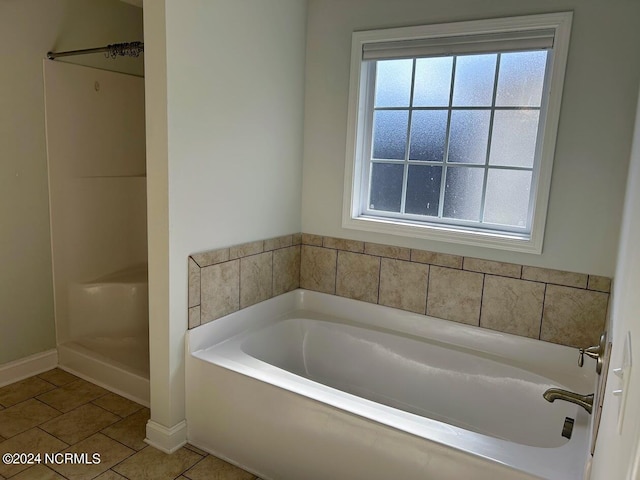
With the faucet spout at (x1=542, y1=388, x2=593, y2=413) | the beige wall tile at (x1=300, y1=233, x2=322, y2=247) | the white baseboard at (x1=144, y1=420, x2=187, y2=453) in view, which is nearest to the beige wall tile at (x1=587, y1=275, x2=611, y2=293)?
the faucet spout at (x1=542, y1=388, x2=593, y2=413)

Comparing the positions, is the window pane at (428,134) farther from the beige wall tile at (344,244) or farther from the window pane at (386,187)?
the beige wall tile at (344,244)

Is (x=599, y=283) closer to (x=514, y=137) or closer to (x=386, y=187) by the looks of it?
(x=514, y=137)

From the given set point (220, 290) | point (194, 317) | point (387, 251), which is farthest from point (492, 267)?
point (194, 317)

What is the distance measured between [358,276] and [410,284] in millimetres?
325

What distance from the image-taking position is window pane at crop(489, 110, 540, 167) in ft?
7.75

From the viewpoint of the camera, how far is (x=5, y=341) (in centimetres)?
278

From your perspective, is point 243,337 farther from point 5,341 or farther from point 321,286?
point 5,341

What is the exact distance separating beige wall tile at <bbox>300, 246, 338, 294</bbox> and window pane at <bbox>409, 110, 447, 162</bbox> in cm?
77

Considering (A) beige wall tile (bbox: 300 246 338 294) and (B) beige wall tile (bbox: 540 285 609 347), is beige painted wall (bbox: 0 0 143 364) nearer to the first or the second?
(A) beige wall tile (bbox: 300 246 338 294)

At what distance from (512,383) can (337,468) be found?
0.96 meters

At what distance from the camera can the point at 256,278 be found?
8.83 feet

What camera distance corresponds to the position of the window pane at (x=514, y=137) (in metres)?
2.36

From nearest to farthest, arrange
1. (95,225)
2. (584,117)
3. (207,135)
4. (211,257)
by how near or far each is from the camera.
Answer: (584,117) → (207,135) → (211,257) → (95,225)

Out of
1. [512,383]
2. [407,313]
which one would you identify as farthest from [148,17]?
[512,383]
